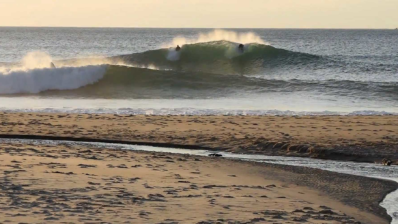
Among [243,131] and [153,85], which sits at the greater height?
[153,85]

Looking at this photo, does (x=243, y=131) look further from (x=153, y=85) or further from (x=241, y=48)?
(x=241, y=48)

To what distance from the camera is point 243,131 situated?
16203mm

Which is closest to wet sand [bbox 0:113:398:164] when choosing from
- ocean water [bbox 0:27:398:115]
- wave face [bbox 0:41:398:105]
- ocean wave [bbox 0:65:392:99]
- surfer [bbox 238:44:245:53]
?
ocean water [bbox 0:27:398:115]

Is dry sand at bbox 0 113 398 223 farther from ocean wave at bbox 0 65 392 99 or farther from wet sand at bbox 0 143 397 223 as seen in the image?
ocean wave at bbox 0 65 392 99

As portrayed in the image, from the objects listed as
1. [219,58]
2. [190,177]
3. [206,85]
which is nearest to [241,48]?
[219,58]

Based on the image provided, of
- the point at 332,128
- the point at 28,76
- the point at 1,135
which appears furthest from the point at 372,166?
the point at 28,76

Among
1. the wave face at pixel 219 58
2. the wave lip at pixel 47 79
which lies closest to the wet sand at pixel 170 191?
the wave lip at pixel 47 79

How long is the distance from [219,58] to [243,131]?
1008 inches

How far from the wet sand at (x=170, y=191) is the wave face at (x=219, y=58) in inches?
1081

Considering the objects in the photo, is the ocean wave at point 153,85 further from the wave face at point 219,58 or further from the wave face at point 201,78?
the wave face at point 219,58

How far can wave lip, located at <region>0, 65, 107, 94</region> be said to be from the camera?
1132 inches

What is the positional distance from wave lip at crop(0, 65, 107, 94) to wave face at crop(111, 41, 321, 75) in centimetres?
836

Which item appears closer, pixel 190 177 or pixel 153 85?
pixel 190 177

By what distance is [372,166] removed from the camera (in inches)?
503
